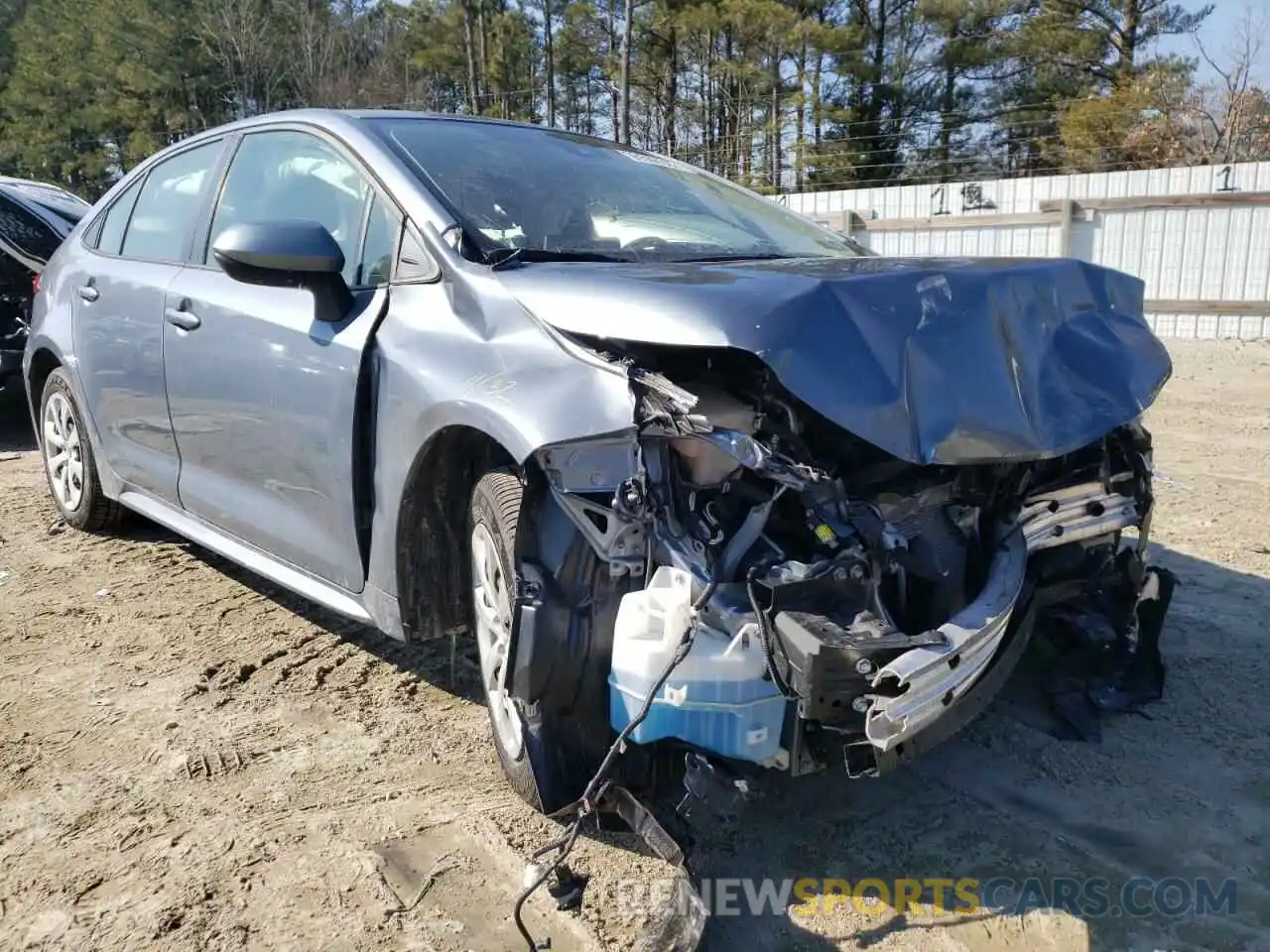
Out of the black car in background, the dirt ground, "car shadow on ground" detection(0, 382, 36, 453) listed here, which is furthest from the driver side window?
"car shadow on ground" detection(0, 382, 36, 453)

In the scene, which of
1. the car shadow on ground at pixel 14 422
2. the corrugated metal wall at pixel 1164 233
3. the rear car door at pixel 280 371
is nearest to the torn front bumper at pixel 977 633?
the rear car door at pixel 280 371

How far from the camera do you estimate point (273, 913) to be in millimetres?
2213

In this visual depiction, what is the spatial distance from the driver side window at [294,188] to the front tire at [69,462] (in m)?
1.62

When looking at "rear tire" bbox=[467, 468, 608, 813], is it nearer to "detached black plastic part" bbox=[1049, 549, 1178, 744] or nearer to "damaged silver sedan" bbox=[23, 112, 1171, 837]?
"damaged silver sedan" bbox=[23, 112, 1171, 837]

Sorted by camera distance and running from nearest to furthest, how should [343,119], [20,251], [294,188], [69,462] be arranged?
[343,119], [294,188], [69,462], [20,251]

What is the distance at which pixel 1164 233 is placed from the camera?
1296 centimetres

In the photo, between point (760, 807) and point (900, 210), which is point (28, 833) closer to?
point (760, 807)

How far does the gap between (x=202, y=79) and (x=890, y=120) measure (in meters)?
24.8

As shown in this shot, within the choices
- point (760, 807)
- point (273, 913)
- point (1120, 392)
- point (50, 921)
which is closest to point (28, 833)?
point (50, 921)

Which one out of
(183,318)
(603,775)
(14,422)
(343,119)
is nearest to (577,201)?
(343,119)

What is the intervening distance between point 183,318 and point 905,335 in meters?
2.51

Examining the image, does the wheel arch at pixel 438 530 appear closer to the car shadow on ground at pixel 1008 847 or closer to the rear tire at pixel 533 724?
the rear tire at pixel 533 724

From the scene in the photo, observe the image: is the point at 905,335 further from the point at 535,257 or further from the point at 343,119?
the point at 343,119

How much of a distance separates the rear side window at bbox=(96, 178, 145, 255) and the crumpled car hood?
8.75 ft
